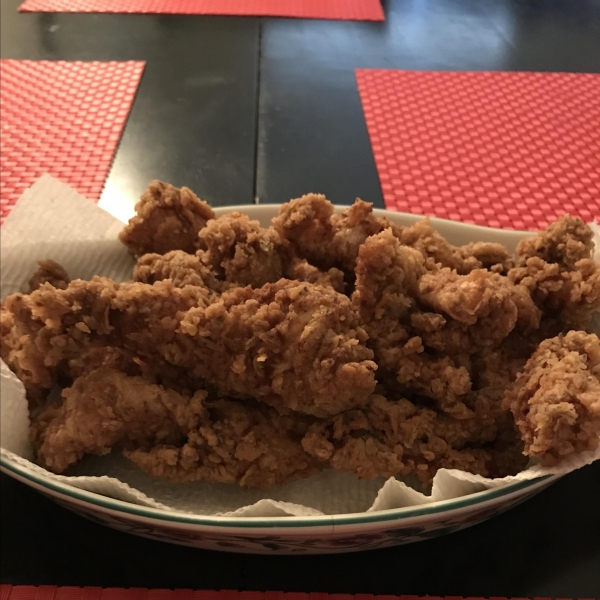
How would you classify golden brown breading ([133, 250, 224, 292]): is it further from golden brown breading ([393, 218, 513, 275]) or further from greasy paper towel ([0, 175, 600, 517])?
golden brown breading ([393, 218, 513, 275])

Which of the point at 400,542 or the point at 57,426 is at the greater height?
the point at 57,426

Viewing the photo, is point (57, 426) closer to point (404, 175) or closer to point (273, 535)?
point (273, 535)

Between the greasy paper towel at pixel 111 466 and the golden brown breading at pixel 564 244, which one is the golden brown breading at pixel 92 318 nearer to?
the greasy paper towel at pixel 111 466

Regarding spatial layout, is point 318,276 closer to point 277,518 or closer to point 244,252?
point 244,252

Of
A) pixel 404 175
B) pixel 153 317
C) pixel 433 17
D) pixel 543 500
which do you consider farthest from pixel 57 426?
pixel 433 17

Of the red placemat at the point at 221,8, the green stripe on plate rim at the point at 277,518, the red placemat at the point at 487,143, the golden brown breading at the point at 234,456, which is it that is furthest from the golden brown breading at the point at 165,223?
the red placemat at the point at 221,8

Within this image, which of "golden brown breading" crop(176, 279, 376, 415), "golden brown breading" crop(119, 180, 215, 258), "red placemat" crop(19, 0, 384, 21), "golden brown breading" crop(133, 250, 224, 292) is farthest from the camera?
"red placemat" crop(19, 0, 384, 21)

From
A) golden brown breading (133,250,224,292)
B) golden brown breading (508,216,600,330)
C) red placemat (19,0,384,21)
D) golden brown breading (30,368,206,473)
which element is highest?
red placemat (19,0,384,21)

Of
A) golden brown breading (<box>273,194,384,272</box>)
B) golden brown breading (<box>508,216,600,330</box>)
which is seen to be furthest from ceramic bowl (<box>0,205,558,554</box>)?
golden brown breading (<box>273,194,384,272</box>)
